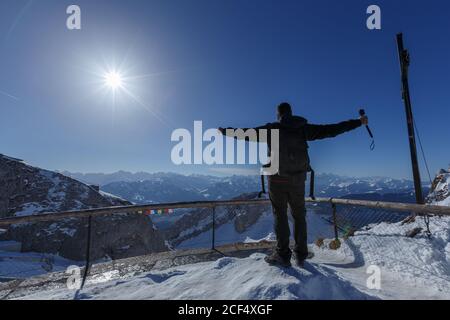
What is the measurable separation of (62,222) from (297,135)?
292ft

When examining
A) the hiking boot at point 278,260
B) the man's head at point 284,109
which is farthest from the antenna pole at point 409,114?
→ the hiking boot at point 278,260

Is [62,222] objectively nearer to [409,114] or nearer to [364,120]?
[409,114]

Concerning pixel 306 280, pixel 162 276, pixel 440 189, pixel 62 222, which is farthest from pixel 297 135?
pixel 62 222

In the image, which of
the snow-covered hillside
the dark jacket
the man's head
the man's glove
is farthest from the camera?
the snow-covered hillside

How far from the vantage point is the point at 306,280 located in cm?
300

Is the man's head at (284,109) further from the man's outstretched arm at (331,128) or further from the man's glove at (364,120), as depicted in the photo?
the man's glove at (364,120)

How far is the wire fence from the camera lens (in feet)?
17.4

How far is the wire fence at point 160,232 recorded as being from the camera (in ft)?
17.4

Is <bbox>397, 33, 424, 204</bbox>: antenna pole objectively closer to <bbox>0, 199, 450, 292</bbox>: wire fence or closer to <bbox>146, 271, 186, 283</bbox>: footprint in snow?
<bbox>0, 199, 450, 292</bbox>: wire fence

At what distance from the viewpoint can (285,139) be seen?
12.5 ft

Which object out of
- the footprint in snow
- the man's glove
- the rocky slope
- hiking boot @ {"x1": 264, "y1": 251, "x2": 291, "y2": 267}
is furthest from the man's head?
the rocky slope

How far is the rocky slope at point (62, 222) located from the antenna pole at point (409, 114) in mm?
75373

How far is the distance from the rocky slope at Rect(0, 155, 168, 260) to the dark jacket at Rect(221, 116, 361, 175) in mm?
78107
